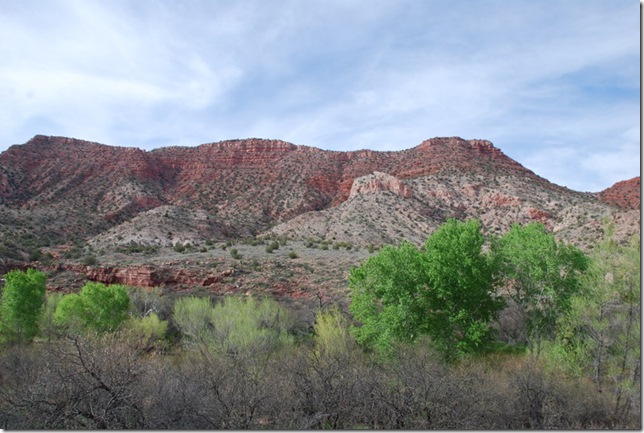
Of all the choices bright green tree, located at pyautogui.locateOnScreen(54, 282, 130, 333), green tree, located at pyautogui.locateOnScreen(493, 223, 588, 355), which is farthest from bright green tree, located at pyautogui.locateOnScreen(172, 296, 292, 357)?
green tree, located at pyautogui.locateOnScreen(493, 223, 588, 355)

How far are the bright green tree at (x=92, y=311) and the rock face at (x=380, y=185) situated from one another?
45053mm

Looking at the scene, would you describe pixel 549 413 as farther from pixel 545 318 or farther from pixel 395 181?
pixel 395 181

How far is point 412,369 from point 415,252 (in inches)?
323

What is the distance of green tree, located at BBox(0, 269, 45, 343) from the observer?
87.8 ft

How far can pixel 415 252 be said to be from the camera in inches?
893

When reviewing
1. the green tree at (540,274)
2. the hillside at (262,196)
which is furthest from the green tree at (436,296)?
the hillside at (262,196)

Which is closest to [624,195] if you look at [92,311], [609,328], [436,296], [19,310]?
[436,296]

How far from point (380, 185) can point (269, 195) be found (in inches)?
755

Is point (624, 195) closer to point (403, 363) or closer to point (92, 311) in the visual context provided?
point (403, 363)

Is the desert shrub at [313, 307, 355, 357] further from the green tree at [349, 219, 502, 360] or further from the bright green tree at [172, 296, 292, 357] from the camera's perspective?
the bright green tree at [172, 296, 292, 357]

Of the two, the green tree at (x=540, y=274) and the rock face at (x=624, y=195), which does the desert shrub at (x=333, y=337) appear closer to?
the green tree at (x=540, y=274)

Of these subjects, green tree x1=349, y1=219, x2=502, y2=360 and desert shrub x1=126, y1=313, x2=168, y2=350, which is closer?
green tree x1=349, y1=219, x2=502, y2=360

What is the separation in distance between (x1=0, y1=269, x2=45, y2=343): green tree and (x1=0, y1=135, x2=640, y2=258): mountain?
19188 millimetres

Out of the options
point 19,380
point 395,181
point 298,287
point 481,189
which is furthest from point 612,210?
point 19,380
